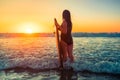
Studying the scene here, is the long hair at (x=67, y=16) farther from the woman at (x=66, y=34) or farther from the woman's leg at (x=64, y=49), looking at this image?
the woman's leg at (x=64, y=49)

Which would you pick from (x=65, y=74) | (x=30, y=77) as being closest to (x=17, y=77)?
(x=30, y=77)

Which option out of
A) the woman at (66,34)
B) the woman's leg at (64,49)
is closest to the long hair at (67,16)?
the woman at (66,34)

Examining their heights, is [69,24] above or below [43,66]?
above

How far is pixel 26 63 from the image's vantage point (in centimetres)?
2020

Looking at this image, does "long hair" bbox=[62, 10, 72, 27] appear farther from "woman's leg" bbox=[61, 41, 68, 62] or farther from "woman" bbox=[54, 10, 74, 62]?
"woman's leg" bbox=[61, 41, 68, 62]

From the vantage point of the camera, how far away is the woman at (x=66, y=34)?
1323 centimetres

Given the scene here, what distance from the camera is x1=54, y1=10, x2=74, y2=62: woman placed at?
13232mm

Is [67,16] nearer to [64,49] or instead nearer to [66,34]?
[66,34]

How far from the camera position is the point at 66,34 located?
13.5 metres

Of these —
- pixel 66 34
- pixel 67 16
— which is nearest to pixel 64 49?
pixel 66 34

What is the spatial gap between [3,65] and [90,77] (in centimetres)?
675

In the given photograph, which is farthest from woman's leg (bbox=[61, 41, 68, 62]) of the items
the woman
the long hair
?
the long hair

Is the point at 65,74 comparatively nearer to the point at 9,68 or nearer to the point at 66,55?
the point at 66,55

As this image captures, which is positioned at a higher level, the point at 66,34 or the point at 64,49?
the point at 66,34
